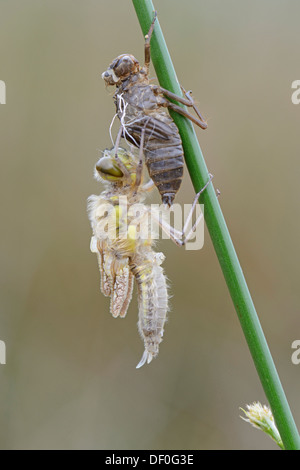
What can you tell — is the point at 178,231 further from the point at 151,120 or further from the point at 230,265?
the point at 230,265

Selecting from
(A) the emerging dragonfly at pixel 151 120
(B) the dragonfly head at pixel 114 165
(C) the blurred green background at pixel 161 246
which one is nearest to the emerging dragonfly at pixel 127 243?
(B) the dragonfly head at pixel 114 165

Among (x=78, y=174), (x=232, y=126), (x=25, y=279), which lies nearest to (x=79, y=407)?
(x=25, y=279)

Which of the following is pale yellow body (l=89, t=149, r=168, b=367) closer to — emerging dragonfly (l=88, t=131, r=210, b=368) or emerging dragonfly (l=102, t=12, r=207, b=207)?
emerging dragonfly (l=88, t=131, r=210, b=368)

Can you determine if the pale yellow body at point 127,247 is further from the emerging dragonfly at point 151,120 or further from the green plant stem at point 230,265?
the green plant stem at point 230,265

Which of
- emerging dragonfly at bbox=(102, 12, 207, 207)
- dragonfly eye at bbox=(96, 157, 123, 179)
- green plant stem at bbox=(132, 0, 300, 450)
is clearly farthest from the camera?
dragonfly eye at bbox=(96, 157, 123, 179)

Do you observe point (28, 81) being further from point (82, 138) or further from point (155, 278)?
point (155, 278)

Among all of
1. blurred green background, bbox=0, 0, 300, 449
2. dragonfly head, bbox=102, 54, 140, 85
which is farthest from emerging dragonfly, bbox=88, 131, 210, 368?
blurred green background, bbox=0, 0, 300, 449

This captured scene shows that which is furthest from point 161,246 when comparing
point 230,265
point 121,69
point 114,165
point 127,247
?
point 230,265
